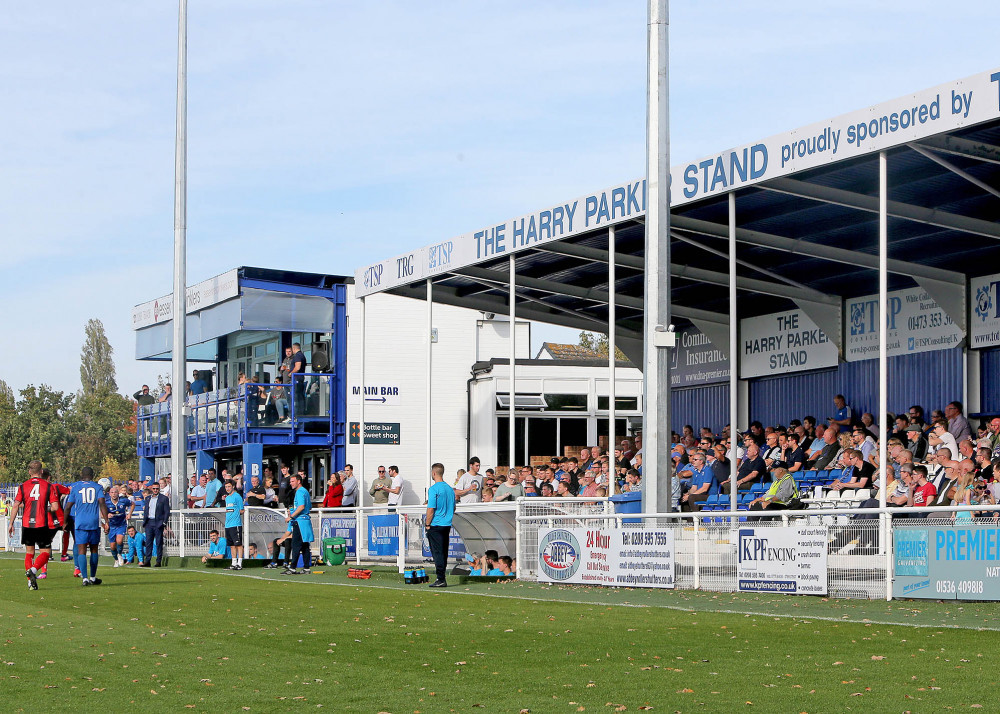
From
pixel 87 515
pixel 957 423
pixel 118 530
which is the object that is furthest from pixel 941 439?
pixel 118 530

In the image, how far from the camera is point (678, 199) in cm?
1895

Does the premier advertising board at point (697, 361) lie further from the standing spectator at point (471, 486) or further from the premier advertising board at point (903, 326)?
the standing spectator at point (471, 486)

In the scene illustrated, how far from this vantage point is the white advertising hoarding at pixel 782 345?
1017 inches

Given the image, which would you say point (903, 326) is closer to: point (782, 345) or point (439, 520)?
point (782, 345)

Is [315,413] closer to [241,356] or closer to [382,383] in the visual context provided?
[382,383]

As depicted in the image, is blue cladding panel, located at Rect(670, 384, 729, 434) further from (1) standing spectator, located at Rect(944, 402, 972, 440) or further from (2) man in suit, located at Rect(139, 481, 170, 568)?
(2) man in suit, located at Rect(139, 481, 170, 568)

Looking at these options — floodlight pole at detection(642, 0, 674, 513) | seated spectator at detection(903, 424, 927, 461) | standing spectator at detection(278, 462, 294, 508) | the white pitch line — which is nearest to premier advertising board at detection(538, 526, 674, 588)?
floodlight pole at detection(642, 0, 674, 513)

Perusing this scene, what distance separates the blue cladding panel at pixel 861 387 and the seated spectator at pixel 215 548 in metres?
10.9

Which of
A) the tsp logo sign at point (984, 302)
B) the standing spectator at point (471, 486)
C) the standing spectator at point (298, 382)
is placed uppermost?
the tsp logo sign at point (984, 302)

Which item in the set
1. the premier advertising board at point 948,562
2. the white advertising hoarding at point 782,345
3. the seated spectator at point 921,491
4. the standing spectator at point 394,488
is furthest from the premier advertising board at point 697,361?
A: the premier advertising board at point 948,562

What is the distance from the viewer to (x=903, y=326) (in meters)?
23.8

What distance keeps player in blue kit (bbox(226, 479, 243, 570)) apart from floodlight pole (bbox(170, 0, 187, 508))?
3881mm

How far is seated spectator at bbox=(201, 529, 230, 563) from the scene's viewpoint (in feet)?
85.4

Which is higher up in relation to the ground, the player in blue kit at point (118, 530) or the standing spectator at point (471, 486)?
the standing spectator at point (471, 486)
